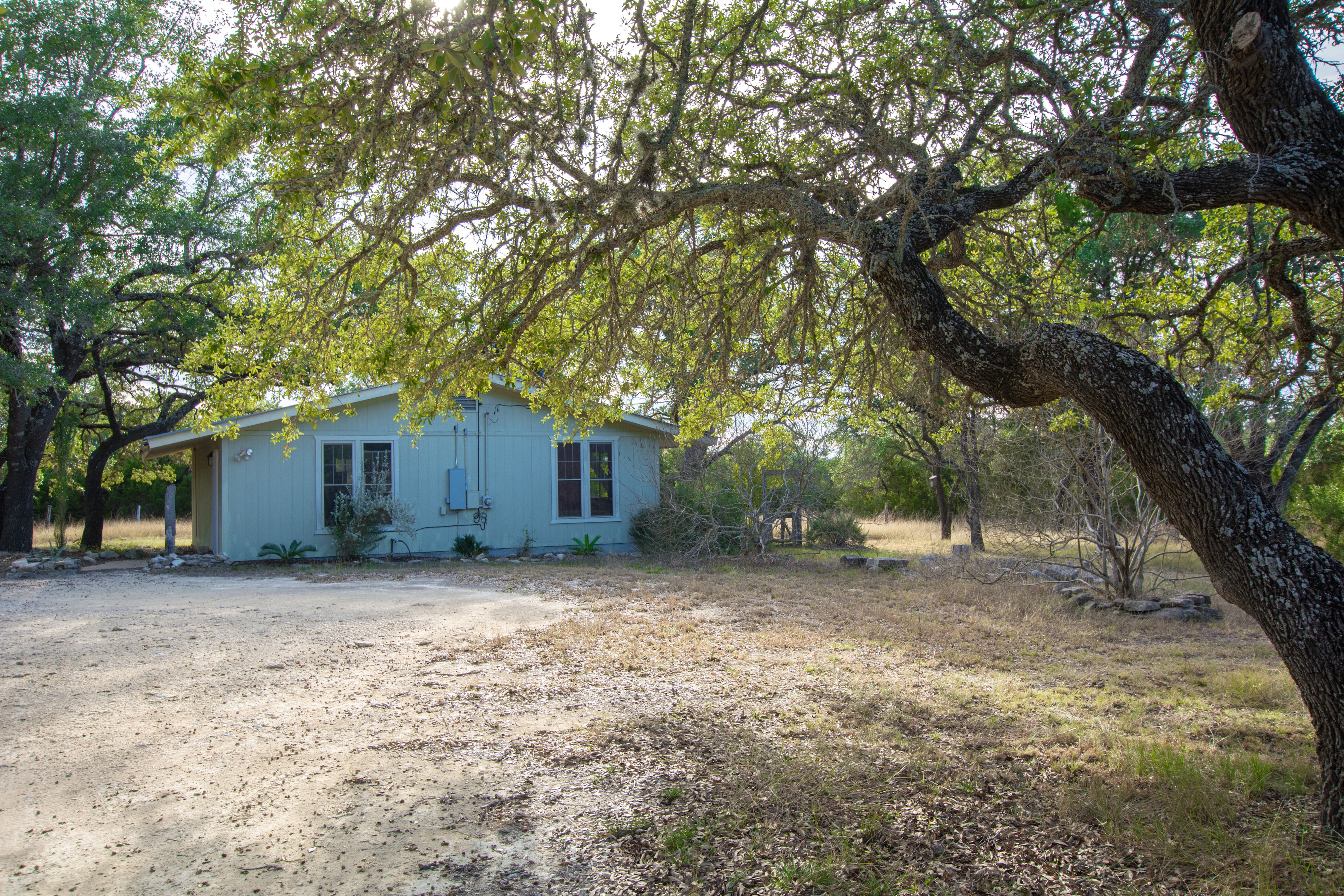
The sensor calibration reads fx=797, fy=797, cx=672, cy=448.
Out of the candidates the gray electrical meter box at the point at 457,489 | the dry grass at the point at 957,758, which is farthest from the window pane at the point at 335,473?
the dry grass at the point at 957,758

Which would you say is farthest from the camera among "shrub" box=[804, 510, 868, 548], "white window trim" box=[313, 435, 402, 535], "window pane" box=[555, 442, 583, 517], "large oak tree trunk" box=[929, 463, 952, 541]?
"large oak tree trunk" box=[929, 463, 952, 541]

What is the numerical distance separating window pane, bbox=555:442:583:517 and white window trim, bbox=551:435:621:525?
0.02 metres

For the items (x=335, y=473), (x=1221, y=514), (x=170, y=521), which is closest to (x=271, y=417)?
(x=335, y=473)

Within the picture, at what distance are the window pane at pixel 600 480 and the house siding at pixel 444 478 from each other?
0.55 feet

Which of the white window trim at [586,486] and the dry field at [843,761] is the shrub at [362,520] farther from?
the dry field at [843,761]

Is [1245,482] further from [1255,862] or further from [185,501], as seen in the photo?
[185,501]

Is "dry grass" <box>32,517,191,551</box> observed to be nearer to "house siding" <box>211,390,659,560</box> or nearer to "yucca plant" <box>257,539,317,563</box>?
"house siding" <box>211,390,659,560</box>

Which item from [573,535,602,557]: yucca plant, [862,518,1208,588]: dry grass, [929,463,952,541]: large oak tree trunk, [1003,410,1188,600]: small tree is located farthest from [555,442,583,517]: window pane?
[929,463,952,541]: large oak tree trunk

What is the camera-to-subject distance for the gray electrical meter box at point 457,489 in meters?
14.9

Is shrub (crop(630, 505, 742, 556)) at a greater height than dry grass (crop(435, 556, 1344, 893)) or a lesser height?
greater

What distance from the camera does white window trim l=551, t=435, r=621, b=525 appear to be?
52.6 feet

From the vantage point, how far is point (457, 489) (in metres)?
14.9

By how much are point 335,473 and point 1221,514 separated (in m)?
14.0

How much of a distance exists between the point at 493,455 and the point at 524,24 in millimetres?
12601
